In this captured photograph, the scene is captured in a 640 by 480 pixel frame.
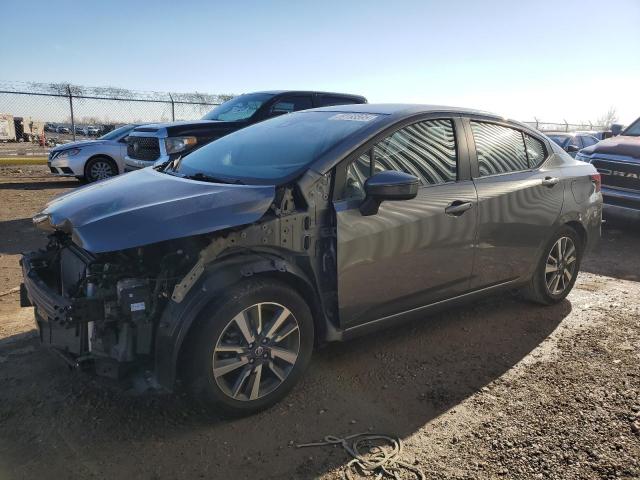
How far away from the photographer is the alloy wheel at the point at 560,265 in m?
4.66

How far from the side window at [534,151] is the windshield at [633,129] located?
5.23m

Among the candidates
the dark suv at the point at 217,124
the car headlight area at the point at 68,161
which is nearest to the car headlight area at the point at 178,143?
the dark suv at the point at 217,124

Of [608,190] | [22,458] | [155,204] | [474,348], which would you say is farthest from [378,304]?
[608,190]

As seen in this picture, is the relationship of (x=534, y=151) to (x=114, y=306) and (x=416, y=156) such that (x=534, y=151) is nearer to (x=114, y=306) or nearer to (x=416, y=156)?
(x=416, y=156)

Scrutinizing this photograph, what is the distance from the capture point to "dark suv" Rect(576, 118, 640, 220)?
7477mm

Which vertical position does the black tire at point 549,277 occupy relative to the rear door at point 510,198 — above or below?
below

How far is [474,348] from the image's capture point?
3.94 m

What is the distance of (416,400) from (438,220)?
1189 millimetres

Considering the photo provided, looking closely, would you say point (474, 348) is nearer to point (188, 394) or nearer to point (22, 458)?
point (188, 394)

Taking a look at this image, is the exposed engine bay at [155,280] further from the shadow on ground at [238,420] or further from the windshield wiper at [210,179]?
the windshield wiper at [210,179]

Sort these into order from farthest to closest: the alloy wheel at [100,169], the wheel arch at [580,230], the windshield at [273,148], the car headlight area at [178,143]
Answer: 1. the alloy wheel at [100,169]
2. the car headlight area at [178,143]
3. the wheel arch at [580,230]
4. the windshield at [273,148]

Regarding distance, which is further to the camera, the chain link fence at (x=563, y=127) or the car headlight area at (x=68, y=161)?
the chain link fence at (x=563, y=127)

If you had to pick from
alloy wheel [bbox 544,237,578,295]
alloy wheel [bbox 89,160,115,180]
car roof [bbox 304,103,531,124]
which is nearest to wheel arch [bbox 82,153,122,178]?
alloy wheel [bbox 89,160,115,180]

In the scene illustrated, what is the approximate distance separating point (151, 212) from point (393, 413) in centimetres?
177
